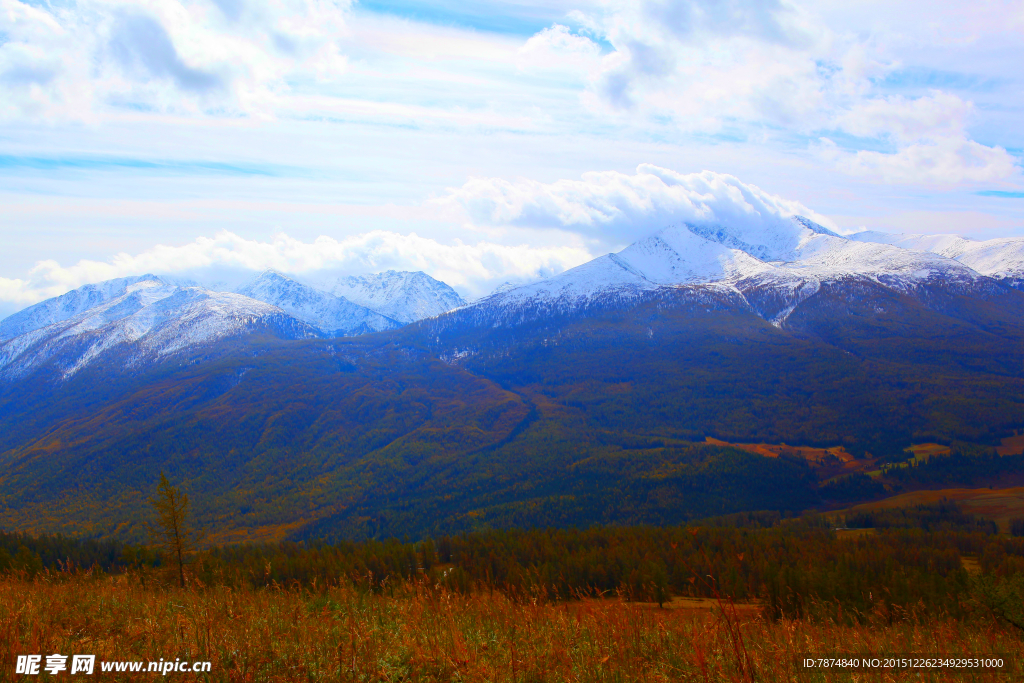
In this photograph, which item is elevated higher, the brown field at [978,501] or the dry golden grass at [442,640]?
the dry golden grass at [442,640]

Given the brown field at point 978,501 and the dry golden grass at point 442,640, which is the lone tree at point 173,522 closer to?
the dry golden grass at point 442,640

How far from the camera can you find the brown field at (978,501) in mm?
158000

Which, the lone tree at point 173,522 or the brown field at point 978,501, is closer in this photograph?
the lone tree at point 173,522

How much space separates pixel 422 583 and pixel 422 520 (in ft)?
635

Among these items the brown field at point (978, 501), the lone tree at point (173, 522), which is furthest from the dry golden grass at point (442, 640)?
the brown field at point (978, 501)

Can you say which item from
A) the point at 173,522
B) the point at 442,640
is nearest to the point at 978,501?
the point at 173,522

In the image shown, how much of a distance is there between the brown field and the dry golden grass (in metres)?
178

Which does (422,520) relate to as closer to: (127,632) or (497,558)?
(497,558)


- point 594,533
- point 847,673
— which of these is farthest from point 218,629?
point 594,533

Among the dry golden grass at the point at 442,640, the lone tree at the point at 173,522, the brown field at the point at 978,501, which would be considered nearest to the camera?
the dry golden grass at the point at 442,640

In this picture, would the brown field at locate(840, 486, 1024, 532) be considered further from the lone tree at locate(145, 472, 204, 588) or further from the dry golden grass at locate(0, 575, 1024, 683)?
the dry golden grass at locate(0, 575, 1024, 683)

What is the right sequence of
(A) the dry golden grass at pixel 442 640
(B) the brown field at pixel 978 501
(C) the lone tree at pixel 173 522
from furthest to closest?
(B) the brown field at pixel 978 501, (C) the lone tree at pixel 173 522, (A) the dry golden grass at pixel 442 640

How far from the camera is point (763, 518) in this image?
513ft

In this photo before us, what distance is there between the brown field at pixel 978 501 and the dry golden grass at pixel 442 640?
584 feet
